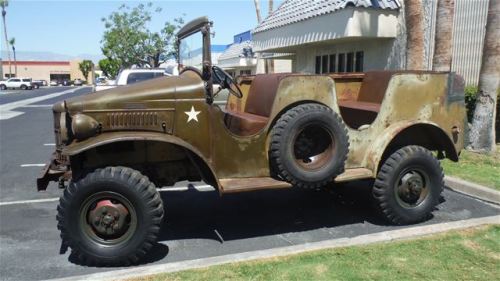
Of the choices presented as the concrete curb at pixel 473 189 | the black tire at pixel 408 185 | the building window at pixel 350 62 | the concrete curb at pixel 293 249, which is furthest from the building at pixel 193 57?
the building window at pixel 350 62

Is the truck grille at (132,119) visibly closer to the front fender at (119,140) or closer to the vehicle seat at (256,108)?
the front fender at (119,140)

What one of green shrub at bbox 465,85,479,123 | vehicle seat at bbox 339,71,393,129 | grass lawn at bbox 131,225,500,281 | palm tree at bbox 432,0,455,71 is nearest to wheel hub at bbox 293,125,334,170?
vehicle seat at bbox 339,71,393,129

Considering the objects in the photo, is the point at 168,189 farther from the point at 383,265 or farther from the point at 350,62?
the point at 350,62

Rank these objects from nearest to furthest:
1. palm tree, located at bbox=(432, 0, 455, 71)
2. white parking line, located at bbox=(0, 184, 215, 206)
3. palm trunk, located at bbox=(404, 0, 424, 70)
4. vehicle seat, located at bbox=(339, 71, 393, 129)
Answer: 1. vehicle seat, located at bbox=(339, 71, 393, 129)
2. white parking line, located at bbox=(0, 184, 215, 206)
3. palm tree, located at bbox=(432, 0, 455, 71)
4. palm trunk, located at bbox=(404, 0, 424, 70)

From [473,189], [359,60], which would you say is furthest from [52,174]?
[359,60]

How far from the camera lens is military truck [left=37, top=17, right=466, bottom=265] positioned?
4219mm

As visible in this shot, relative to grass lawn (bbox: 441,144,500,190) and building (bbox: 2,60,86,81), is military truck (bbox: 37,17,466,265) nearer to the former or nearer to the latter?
grass lawn (bbox: 441,144,500,190)

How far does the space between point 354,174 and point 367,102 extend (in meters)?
1.06

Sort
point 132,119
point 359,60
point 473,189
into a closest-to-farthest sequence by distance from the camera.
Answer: point 132,119 < point 473,189 < point 359,60

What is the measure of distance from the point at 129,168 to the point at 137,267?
88 cm

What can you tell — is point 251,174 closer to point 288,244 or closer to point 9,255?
point 288,244

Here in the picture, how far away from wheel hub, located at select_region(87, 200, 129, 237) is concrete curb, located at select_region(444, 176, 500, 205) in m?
4.60

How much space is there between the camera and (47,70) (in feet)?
360

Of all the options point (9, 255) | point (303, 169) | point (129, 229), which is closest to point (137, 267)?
point (129, 229)
